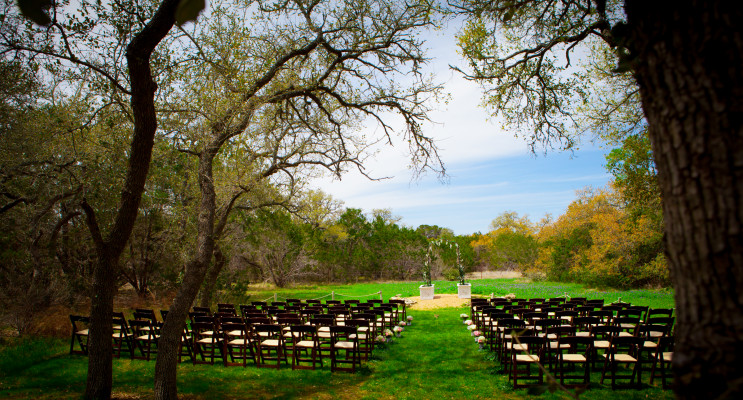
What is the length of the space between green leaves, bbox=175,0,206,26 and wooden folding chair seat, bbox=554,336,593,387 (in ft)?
21.0

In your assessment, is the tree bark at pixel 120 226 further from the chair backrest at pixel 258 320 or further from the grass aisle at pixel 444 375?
the grass aisle at pixel 444 375

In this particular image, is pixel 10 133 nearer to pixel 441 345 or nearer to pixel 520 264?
pixel 441 345

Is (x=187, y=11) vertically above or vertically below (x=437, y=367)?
above

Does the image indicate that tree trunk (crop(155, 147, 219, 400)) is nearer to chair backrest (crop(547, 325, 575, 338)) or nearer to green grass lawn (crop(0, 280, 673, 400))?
green grass lawn (crop(0, 280, 673, 400))

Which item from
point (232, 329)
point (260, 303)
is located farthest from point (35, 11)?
point (260, 303)

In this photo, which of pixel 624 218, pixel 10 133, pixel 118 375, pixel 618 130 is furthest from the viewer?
pixel 624 218

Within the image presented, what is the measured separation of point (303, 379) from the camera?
746 centimetres

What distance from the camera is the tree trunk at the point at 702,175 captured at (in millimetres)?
1152

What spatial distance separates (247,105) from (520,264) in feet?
119

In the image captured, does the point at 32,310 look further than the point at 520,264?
No

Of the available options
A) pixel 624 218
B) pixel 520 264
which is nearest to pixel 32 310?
pixel 624 218

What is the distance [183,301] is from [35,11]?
5663mm

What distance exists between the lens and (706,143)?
121 cm

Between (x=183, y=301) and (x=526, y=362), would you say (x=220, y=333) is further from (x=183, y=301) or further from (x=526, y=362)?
(x=526, y=362)
